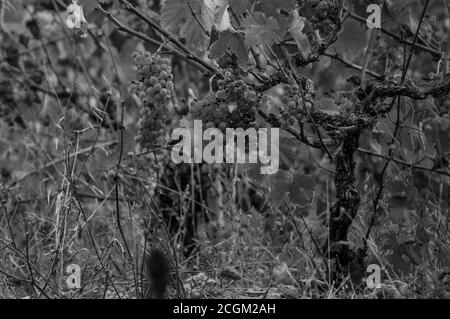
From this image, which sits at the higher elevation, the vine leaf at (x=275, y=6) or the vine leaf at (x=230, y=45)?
the vine leaf at (x=275, y=6)

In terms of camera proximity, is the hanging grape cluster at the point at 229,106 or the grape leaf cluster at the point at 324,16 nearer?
the hanging grape cluster at the point at 229,106

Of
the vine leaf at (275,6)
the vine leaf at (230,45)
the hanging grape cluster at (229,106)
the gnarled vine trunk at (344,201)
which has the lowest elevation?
the gnarled vine trunk at (344,201)

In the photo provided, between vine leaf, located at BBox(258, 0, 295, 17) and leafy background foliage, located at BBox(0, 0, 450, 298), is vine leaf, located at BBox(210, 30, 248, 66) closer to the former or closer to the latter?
leafy background foliage, located at BBox(0, 0, 450, 298)

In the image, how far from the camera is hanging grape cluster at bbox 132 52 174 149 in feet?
7.61

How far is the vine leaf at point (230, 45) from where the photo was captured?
2.31m

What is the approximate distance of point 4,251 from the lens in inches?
109

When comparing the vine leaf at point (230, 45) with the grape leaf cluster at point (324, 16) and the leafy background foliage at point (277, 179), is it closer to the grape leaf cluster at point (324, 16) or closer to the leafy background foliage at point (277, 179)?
the leafy background foliage at point (277, 179)

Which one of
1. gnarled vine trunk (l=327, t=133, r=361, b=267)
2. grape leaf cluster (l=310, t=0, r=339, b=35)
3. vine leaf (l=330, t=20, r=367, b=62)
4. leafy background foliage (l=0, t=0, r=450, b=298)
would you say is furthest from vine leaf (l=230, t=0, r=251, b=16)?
vine leaf (l=330, t=20, r=367, b=62)

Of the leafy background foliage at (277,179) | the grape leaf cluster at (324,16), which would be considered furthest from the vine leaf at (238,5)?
the grape leaf cluster at (324,16)

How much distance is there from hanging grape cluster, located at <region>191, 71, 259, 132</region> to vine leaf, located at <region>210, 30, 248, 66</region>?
2.4 inches

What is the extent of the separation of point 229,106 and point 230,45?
0.17 meters

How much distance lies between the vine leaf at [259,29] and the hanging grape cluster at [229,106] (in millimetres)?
128

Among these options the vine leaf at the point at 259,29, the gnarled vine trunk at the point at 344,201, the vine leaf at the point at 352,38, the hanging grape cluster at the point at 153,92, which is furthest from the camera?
the vine leaf at the point at 352,38
